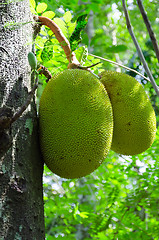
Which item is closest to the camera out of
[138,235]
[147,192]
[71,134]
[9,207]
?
[9,207]

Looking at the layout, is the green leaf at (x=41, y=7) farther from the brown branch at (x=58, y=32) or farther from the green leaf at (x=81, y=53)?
the green leaf at (x=81, y=53)

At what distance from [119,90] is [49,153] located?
0.55m

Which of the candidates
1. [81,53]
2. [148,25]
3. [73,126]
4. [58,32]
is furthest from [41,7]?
[73,126]

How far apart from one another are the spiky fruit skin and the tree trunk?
6 cm

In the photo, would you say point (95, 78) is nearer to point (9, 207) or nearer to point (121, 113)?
point (121, 113)

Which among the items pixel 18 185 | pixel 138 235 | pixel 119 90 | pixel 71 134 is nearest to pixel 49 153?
pixel 71 134

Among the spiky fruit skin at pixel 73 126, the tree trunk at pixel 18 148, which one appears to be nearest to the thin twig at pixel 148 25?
the spiky fruit skin at pixel 73 126

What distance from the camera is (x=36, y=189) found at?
3.04 ft

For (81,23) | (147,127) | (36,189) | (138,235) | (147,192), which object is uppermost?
(81,23)

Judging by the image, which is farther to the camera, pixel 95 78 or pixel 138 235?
pixel 138 235

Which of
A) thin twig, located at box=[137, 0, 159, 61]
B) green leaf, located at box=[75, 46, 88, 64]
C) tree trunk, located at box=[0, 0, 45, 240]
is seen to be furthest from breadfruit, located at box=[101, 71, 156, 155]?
tree trunk, located at box=[0, 0, 45, 240]

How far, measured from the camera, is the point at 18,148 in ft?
2.91

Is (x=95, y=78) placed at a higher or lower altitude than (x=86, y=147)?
higher

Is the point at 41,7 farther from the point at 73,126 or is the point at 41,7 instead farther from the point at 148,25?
the point at 73,126
